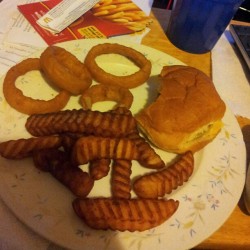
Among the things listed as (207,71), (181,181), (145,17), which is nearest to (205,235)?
(181,181)

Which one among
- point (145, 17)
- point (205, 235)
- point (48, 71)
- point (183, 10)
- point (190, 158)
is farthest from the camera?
point (145, 17)

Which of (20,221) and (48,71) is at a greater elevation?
(48,71)

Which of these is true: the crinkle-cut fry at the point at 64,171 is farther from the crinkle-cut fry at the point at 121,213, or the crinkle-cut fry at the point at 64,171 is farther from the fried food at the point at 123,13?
the fried food at the point at 123,13

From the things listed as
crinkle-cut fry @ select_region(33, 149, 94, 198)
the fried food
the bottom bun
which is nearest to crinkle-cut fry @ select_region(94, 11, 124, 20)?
the fried food

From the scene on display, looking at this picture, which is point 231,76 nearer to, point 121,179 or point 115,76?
point 115,76

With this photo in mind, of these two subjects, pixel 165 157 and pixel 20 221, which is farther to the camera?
pixel 165 157

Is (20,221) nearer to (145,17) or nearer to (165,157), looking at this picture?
(165,157)

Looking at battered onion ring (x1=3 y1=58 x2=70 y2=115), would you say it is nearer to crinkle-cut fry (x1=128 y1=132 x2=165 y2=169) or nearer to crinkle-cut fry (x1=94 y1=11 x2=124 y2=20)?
crinkle-cut fry (x1=128 y1=132 x2=165 y2=169)
